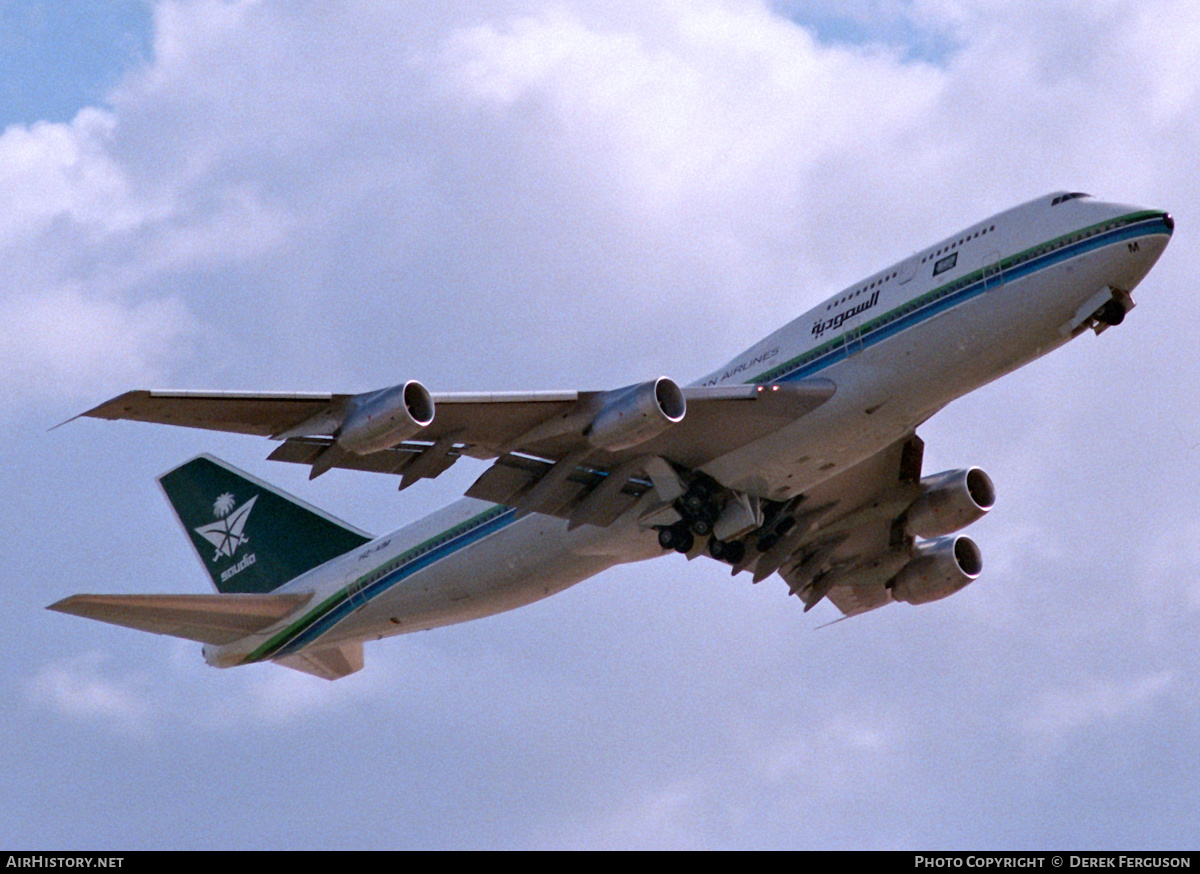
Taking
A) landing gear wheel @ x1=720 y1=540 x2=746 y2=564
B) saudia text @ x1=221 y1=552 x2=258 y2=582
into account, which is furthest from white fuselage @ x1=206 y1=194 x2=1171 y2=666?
saudia text @ x1=221 y1=552 x2=258 y2=582

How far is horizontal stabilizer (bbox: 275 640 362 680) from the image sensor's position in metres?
42.0

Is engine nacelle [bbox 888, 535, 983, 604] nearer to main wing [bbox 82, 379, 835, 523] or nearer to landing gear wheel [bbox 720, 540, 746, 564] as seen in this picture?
landing gear wheel [bbox 720, 540, 746, 564]

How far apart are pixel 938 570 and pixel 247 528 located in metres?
18.2

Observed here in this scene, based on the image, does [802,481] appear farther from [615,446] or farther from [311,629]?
[311,629]

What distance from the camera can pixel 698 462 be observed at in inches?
1405

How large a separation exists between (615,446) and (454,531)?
7362 millimetres

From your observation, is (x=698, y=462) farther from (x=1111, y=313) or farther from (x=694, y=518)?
(x=1111, y=313)

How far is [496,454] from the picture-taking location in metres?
34.2

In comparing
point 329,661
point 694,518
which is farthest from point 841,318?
point 329,661

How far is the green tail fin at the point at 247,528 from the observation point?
43.7 meters

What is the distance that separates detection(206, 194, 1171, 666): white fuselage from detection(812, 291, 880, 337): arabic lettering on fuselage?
0.09 ft

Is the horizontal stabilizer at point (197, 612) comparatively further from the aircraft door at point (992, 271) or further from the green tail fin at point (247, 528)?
the aircraft door at point (992, 271)
